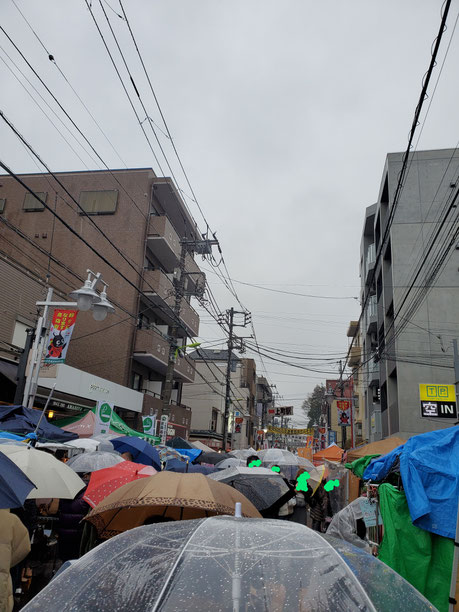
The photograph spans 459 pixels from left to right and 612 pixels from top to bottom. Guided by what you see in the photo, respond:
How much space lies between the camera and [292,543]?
2545 mm

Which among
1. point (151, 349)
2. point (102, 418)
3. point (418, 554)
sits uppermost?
point (151, 349)

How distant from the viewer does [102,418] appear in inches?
622

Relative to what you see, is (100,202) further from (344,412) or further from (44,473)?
(344,412)

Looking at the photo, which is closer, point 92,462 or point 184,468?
point 92,462

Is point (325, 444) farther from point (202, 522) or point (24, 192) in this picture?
point (202, 522)

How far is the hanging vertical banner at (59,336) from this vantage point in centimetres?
1425

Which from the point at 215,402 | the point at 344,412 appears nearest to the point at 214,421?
the point at 215,402

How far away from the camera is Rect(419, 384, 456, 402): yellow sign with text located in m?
22.3

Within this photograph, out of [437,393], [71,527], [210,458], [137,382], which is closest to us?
[71,527]

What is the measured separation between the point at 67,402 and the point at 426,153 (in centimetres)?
2762

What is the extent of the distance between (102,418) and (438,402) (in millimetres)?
16207

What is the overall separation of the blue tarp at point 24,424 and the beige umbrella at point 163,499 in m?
6.19

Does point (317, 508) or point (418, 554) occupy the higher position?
point (418, 554)

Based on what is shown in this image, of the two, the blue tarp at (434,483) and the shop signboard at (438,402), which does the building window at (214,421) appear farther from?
the blue tarp at (434,483)
